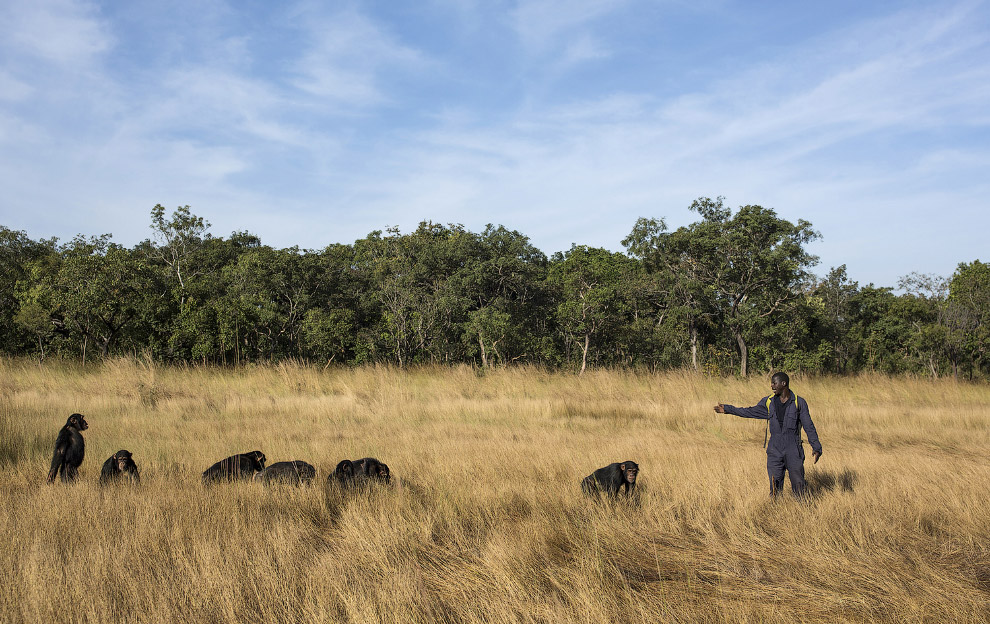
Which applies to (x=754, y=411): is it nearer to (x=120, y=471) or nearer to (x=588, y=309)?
(x=120, y=471)

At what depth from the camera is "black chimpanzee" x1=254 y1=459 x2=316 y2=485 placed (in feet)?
20.6

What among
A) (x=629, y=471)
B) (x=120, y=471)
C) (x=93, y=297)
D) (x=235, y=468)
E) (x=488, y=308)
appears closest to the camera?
(x=629, y=471)

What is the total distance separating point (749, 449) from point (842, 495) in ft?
9.92

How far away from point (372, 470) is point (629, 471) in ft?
8.70

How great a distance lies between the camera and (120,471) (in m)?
6.17

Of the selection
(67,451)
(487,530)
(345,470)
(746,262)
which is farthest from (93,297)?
(746,262)

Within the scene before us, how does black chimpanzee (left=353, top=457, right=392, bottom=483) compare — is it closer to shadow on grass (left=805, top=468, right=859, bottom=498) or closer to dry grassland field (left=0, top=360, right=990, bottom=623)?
dry grassland field (left=0, top=360, right=990, bottom=623)

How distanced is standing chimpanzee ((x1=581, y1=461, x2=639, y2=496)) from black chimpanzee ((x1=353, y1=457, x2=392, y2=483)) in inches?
83.0

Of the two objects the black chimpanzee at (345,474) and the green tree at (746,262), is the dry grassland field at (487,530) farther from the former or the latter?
the green tree at (746,262)

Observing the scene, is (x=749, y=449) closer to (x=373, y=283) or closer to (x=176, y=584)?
(x=176, y=584)

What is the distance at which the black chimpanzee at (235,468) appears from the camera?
641 cm

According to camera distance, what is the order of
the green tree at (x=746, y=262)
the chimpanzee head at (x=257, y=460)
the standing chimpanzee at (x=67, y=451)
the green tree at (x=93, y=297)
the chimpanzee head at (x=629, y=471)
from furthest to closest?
the green tree at (x=746, y=262) < the green tree at (x=93, y=297) < the chimpanzee head at (x=257, y=460) < the standing chimpanzee at (x=67, y=451) < the chimpanzee head at (x=629, y=471)

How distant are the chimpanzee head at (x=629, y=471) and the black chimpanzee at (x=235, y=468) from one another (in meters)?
3.89

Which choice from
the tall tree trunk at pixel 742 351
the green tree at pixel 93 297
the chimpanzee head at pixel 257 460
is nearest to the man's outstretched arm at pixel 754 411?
the chimpanzee head at pixel 257 460
